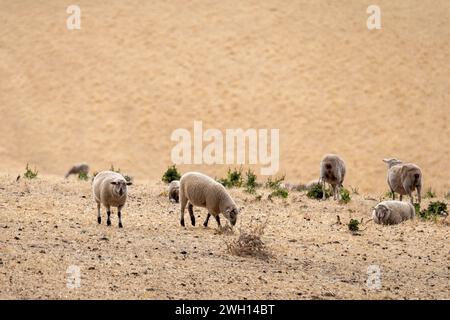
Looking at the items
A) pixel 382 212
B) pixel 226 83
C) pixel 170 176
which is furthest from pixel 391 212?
pixel 226 83

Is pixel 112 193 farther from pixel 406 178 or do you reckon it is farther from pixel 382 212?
pixel 406 178

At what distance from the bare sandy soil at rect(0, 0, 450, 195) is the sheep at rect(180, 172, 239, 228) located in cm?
2346

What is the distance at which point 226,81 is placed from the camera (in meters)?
44.1

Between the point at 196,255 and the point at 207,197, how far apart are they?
96.7 inches

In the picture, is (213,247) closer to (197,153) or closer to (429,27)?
(197,153)

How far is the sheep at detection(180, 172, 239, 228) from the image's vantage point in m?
12.3

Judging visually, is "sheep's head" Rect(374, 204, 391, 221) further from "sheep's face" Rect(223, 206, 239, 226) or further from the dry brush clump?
the dry brush clump

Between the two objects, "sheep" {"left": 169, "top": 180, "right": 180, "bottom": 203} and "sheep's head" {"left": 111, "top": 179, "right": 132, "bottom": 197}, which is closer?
"sheep's head" {"left": 111, "top": 179, "right": 132, "bottom": 197}

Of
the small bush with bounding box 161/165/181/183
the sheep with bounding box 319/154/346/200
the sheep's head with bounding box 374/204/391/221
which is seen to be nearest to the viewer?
the sheep's head with bounding box 374/204/391/221

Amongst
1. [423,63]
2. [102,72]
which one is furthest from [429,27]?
[102,72]

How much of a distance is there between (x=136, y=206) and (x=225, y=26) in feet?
112

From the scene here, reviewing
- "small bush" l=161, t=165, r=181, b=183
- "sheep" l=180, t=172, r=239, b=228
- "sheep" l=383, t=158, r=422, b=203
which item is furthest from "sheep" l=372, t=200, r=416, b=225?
"small bush" l=161, t=165, r=181, b=183

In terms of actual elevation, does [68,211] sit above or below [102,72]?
below

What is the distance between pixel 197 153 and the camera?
39406 millimetres
